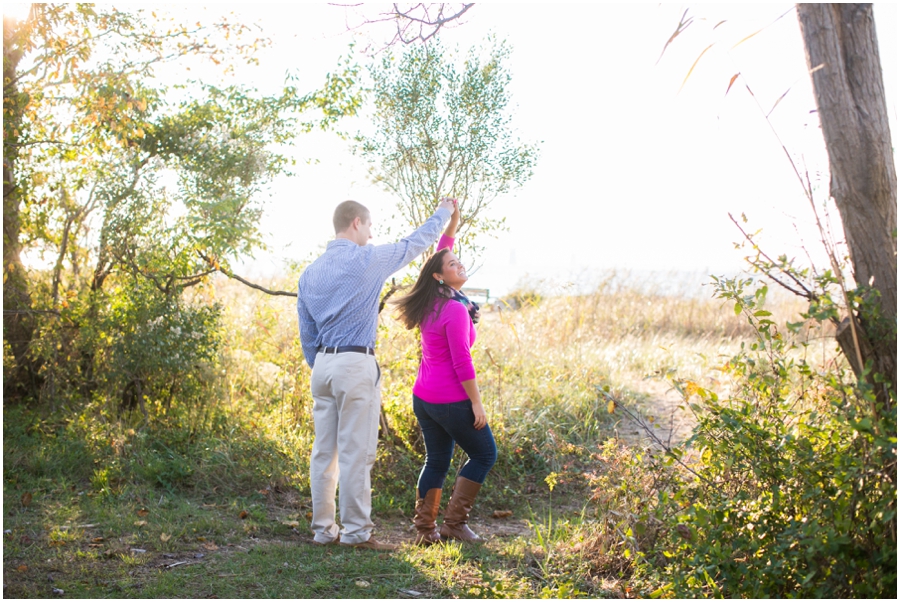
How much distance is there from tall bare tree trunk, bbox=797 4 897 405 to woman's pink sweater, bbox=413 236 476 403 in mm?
1925

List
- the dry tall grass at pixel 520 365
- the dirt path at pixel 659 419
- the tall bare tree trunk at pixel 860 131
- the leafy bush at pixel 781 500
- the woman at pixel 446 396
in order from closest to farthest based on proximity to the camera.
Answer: the leafy bush at pixel 781 500 → the tall bare tree trunk at pixel 860 131 → the woman at pixel 446 396 → the dry tall grass at pixel 520 365 → the dirt path at pixel 659 419

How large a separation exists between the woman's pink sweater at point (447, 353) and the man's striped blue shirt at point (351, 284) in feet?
1.14

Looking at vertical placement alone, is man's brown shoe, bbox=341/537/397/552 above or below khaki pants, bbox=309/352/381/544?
below

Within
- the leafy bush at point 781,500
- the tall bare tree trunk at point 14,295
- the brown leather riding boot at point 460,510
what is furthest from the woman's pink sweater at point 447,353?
the tall bare tree trunk at point 14,295

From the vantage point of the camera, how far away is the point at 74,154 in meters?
6.25

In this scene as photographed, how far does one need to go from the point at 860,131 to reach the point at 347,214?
265 cm

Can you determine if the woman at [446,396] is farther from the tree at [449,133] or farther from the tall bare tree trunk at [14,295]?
the tall bare tree trunk at [14,295]

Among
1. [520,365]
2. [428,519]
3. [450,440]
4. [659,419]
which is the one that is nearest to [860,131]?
[450,440]

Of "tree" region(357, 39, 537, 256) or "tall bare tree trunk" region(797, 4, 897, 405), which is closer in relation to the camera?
"tall bare tree trunk" region(797, 4, 897, 405)

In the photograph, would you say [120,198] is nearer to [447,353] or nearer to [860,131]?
[447,353]

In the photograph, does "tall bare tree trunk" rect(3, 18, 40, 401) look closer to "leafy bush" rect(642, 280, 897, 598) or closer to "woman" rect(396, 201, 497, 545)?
"woman" rect(396, 201, 497, 545)

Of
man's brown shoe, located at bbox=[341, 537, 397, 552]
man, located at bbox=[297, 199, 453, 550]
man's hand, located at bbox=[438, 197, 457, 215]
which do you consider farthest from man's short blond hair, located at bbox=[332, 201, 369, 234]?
man's brown shoe, located at bbox=[341, 537, 397, 552]

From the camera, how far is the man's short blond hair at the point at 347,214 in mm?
4293

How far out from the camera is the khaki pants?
4.05 metres
